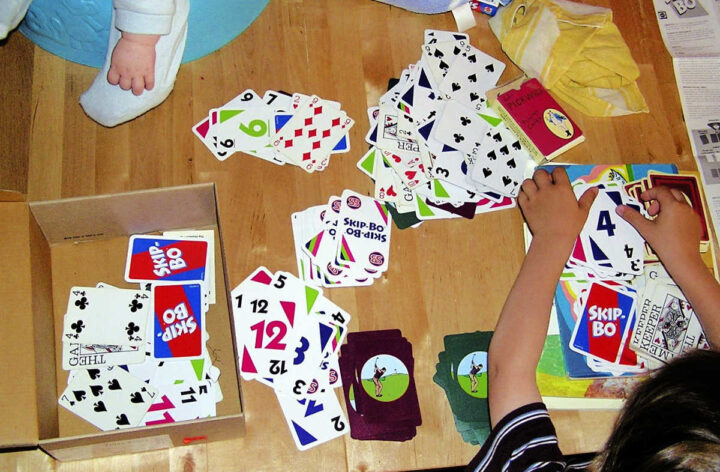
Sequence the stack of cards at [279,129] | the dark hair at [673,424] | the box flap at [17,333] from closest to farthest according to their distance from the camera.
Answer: the dark hair at [673,424] → the box flap at [17,333] → the stack of cards at [279,129]

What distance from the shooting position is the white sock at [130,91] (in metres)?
1.53

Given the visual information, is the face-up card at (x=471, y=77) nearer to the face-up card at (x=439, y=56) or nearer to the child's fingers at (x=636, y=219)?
the face-up card at (x=439, y=56)

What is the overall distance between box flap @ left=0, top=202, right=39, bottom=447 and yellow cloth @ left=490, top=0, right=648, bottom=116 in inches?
49.7

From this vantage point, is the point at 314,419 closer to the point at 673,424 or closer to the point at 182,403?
the point at 182,403

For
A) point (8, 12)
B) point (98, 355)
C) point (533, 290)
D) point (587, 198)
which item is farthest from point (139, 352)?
→ point (587, 198)

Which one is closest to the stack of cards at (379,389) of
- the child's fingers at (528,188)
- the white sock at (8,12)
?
the child's fingers at (528,188)

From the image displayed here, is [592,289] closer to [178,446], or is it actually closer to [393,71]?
[393,71]

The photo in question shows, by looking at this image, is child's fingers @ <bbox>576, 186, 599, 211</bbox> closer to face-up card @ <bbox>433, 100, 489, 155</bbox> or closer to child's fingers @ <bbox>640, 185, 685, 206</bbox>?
child's fingers @ <bbox>640, 185, 685, 206</bbox>

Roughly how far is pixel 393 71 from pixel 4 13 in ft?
3.00

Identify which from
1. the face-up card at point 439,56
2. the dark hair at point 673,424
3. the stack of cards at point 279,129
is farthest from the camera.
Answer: the face-up card at point 439,56

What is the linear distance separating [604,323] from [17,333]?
4.10 feet

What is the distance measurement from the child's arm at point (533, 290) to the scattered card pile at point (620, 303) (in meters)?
0.08

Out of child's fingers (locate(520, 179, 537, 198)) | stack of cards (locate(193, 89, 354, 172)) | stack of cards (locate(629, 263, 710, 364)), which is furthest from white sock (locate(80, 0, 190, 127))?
stack of cards (locate(629, 263, 710, 364))

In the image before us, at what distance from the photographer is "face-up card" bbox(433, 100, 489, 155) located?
167cm
